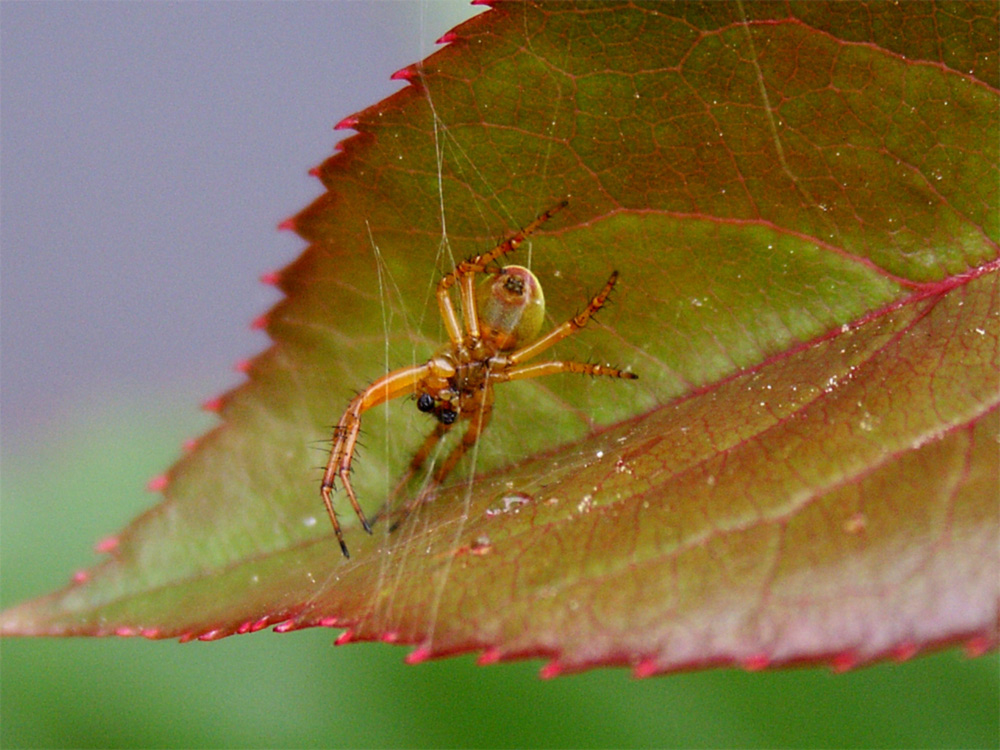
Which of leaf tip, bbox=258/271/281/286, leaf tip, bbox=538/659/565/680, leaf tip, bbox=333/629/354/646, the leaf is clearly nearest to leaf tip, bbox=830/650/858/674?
the leaf

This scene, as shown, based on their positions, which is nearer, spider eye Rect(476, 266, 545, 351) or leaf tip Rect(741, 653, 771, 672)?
leaf tip Rect(741, 653, 771, 672)

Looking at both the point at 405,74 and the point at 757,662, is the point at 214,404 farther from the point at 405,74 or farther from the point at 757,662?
the point at 757,662

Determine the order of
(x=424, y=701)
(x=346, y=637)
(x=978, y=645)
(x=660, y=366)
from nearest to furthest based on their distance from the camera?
1. (x=978, y=645)
2. (x=346, y=637)
3. (x=660, y=366)
4. (x=424, y=701)

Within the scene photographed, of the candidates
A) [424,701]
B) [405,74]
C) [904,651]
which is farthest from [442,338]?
[904,651]

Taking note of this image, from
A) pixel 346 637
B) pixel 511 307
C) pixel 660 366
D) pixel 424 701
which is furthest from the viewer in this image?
pixel 424 701

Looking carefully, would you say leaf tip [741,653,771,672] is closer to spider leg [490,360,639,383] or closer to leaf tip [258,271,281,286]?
spider leg [490,360,639,383]

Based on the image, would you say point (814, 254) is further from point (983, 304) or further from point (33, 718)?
point (33, 718)

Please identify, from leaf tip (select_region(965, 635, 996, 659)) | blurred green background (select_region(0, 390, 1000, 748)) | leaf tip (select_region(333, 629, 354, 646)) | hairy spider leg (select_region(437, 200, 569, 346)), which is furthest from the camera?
blurred green background (select_region(0, 390, 1000, 748))

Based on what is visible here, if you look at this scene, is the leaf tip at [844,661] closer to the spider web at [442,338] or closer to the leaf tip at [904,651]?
the leaf tip at [904,651]
